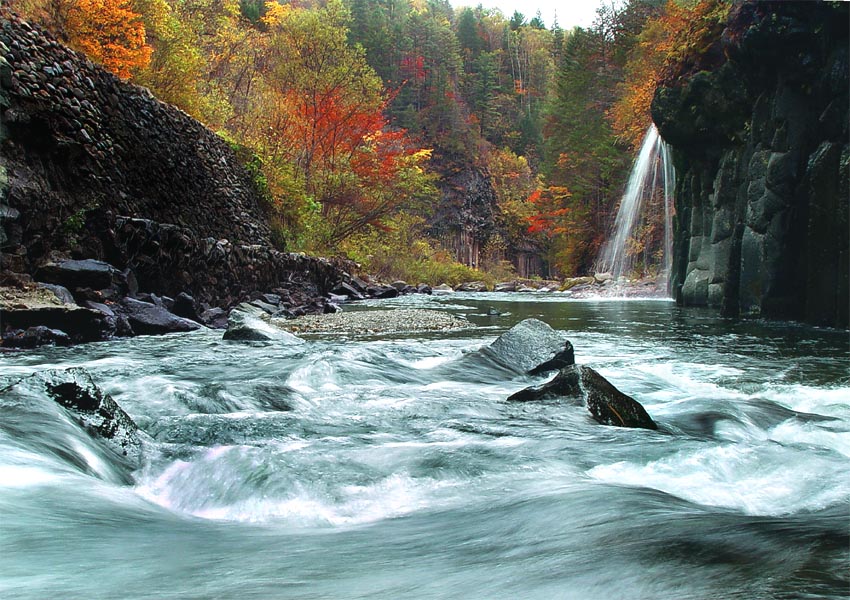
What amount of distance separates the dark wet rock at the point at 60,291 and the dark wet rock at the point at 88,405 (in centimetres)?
521

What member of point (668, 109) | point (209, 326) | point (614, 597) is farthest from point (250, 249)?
point (614, 597)

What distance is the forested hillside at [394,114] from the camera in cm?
1816

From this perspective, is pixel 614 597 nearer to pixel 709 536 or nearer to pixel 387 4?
pixel 709 536

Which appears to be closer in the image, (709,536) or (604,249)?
(709,536)

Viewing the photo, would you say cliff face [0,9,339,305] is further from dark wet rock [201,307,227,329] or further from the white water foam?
the white water foam

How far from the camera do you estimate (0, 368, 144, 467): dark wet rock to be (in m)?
3.19

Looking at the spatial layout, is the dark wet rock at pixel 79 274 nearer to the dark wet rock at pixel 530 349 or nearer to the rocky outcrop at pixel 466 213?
the dark wet rock at pixel 530 349

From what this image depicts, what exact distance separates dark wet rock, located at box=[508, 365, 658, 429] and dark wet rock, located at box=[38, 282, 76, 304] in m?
6.38

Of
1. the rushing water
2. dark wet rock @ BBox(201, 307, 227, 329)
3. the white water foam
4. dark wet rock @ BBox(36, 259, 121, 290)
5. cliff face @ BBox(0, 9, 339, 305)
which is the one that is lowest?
the white water foam

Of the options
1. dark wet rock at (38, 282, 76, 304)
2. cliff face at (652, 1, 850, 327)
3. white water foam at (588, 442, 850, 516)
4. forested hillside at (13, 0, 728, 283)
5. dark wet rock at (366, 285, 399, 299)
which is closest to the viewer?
white water foam at (588, 442, 850, 516)

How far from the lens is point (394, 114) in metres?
54.8

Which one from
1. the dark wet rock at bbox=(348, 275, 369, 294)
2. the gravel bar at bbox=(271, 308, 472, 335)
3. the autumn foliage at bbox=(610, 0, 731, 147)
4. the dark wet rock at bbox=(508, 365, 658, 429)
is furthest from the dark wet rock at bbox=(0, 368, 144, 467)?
the dark wet rock at bbox=(348, 275, 369, 294)

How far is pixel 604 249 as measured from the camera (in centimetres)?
3725

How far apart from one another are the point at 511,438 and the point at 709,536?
194 centimetres
